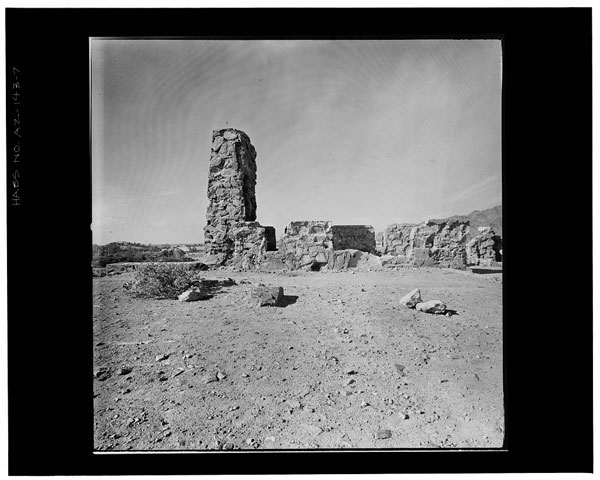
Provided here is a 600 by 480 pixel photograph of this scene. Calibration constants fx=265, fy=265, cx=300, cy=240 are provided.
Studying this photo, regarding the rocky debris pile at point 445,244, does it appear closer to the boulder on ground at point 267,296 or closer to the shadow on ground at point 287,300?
the shadow on ground at point 287,300

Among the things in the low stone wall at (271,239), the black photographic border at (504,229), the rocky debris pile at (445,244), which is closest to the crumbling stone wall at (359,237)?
the rocky debris pile at (445,244)

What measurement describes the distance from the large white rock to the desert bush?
2715 mm

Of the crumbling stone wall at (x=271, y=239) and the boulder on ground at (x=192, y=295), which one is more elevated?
the crumbling stone wall at (x=271, y=239)

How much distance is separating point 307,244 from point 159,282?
3.89 meters

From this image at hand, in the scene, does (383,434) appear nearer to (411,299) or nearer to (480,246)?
(411,299)

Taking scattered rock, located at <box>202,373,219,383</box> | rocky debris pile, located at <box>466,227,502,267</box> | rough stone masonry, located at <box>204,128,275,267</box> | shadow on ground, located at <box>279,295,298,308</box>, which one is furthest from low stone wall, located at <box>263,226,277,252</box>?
rocky debris pile, located at <box>466,227,502,267</box>

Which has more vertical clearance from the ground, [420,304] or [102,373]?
[420,304]

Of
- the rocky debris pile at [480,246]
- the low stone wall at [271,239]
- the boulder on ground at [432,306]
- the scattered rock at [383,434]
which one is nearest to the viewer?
the scattered rock at [383,434]

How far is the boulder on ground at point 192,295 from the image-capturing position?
3.24 m

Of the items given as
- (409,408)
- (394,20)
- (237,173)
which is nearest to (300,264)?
(237,173)

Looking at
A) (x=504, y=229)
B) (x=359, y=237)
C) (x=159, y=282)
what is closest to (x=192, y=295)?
(x=159, y=282)

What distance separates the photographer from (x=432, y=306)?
9.52 ft

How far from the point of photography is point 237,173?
6699 millimetres

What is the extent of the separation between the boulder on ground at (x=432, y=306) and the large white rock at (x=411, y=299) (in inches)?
2.1
